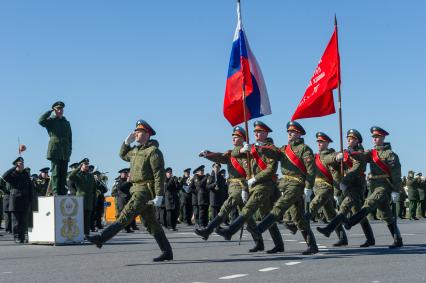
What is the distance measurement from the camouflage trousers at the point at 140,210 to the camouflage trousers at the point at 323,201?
157 inches

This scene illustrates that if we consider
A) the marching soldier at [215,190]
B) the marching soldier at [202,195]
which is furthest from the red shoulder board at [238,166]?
the marching soldier at [202,195]

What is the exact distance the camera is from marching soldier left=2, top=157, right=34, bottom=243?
18.1 meters

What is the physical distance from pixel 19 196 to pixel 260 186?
284 inches

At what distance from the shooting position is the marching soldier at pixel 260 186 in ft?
41.9

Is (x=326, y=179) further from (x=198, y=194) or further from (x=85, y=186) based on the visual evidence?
(x=198, y=194)

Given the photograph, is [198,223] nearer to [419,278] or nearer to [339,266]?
[339,266]

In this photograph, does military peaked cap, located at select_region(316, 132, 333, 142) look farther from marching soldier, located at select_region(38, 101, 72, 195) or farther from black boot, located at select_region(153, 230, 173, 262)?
marching soldier, located at select_region(38, 101, 72, 195)

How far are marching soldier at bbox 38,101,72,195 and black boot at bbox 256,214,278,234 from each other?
227 inches

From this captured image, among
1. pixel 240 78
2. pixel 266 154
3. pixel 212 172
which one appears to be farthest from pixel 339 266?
pixel 212 172

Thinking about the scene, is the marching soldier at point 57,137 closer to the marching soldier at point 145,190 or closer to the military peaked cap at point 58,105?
Result: the military peaked cap at point 58,105

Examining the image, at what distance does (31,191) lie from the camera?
18672 millimetres

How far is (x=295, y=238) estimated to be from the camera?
18.1 meters

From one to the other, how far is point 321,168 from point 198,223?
1278 cm

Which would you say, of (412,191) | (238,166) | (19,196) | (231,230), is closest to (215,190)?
(19,196)
